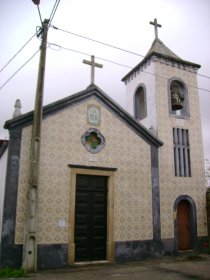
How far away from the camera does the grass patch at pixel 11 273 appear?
29.1ft

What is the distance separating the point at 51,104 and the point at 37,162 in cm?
263

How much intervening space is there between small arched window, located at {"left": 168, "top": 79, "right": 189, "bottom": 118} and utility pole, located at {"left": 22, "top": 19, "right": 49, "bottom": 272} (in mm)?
6991

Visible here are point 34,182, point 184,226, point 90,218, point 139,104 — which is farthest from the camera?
point 139,104

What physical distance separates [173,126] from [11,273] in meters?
9.54

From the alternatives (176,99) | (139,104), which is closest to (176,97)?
(176,99)

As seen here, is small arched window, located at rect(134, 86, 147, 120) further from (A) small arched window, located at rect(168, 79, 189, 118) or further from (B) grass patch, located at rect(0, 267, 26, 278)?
(B) grass patch, located at rect(0, 267, 26, 278)

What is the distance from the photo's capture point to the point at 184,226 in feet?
45.2

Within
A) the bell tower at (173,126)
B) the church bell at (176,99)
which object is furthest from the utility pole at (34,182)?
the church bell at (176,99)

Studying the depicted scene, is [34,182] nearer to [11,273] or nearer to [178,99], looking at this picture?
[11,273]

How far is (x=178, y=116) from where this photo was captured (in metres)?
15.0

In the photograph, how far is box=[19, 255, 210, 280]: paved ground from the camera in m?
8.95

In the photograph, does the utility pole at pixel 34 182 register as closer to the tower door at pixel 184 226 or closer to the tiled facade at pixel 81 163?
the tiled facade at pixel 81 163

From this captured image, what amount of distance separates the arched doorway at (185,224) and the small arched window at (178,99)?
4.23 metres

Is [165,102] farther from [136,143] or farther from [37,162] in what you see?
[37,162]
